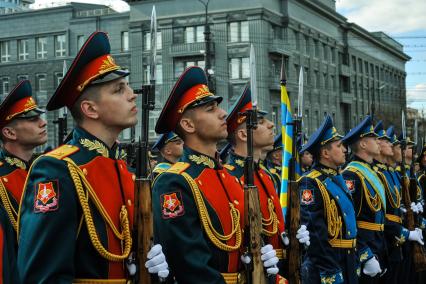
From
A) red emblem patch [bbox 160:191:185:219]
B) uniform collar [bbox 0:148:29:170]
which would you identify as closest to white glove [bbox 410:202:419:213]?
uniform collar [bbox 0:148:29:170]

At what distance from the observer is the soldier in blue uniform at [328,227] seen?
663 centimetres

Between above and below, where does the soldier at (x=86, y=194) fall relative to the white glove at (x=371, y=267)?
above

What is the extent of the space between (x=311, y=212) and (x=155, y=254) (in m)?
3.57

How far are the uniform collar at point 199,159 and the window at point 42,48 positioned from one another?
42205 millimetres

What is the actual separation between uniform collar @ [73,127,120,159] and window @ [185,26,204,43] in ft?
123

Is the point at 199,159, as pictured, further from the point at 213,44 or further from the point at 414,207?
the point at 213,44

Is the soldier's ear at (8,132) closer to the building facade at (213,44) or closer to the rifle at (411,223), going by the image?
the rifle at (411,223)

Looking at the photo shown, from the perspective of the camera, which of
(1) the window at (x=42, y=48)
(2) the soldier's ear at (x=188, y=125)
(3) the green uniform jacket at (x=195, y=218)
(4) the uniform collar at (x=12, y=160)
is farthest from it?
(1) the window at (x=42, y=48)

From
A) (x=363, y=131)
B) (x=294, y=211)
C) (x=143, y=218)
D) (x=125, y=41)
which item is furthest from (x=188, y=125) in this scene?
(x=125, y=41)

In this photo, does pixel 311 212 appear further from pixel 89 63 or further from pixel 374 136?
pixel 89 63

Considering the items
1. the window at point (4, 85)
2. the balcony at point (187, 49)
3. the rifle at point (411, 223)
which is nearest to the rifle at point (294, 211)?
the rifle at point (411, 223)

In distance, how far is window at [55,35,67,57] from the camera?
146ft

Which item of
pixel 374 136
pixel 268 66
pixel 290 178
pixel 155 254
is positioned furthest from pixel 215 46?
pixel 155 254

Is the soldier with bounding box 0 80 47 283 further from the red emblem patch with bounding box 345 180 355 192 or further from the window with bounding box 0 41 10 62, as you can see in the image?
the window with bounding box 0 41 10 62
